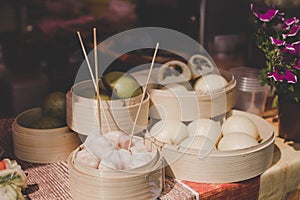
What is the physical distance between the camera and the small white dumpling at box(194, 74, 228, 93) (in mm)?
1747

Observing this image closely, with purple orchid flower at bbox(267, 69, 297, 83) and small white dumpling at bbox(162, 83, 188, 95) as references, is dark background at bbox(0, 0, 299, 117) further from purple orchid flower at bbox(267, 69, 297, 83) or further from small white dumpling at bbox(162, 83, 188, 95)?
small white dumpling at bbox(162, 83, 188, 95)

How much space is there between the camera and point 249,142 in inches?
60.7

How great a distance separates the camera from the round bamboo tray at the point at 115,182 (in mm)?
1289

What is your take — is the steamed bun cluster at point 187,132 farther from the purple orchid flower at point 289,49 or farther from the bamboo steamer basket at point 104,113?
the purple orchid flower at point 289,49

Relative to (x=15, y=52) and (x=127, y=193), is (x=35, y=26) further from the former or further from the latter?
(x=127, y=193)

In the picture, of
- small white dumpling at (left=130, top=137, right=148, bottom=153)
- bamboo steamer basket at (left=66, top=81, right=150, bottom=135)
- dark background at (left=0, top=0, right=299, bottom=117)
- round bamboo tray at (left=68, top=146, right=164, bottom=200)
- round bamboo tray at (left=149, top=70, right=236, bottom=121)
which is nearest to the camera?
round bamboo tray at (left=68, top=146, right=164, bottom=200)

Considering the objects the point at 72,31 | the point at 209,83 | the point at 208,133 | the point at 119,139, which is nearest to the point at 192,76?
the point at 209,83

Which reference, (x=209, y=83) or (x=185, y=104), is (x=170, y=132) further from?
(x=209, y=83)

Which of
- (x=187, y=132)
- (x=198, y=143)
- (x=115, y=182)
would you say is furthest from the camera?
(x=187, y=132)

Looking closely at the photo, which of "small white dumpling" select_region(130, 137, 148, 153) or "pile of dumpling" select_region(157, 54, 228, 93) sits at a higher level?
"pile of dumpling" select_region(157, 54, 228, 93)

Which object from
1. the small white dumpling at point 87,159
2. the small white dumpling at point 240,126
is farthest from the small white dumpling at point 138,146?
the small white dumpling at point 240,126

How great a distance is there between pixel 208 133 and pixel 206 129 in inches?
0.7

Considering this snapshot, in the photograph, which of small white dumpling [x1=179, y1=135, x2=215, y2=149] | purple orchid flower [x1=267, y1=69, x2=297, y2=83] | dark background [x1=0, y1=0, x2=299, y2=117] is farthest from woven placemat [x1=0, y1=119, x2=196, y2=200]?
dark background [x1=0, y1=0, x2=299, y2=117]

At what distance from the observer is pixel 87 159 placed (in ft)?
4.47
